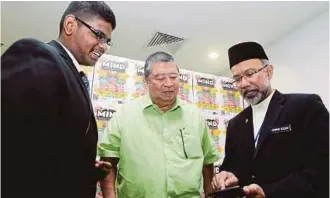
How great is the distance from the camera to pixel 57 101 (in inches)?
35.2

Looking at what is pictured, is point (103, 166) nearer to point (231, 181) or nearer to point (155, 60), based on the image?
point (231, 181)

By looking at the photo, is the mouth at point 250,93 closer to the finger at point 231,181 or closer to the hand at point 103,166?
the finger at point 231,181

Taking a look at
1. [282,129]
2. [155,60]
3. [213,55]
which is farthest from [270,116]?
[213,55]

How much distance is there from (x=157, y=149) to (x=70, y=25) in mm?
842

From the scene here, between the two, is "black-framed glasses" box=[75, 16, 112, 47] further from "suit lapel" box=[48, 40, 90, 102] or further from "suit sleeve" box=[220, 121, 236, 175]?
"suit sleeve" box=[220, 121, 236, 175]

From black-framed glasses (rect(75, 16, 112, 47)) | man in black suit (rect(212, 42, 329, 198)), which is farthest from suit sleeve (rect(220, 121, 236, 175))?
black-framed glasses (rect(75, 16, 112, 47))

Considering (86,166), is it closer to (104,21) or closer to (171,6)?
(104,21)

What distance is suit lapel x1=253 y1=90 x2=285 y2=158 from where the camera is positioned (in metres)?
1.48

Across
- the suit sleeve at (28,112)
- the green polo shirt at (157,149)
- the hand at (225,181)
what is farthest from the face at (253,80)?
the suit sleeve at (28,112)

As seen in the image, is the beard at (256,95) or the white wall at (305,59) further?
Result: the white wall at (305,59)

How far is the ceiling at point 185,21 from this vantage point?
2.78 metres

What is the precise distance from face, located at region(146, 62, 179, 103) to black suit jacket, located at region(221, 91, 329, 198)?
51 cm

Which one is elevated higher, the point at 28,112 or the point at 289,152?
the point at 28,112

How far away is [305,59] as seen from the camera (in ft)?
10.2
